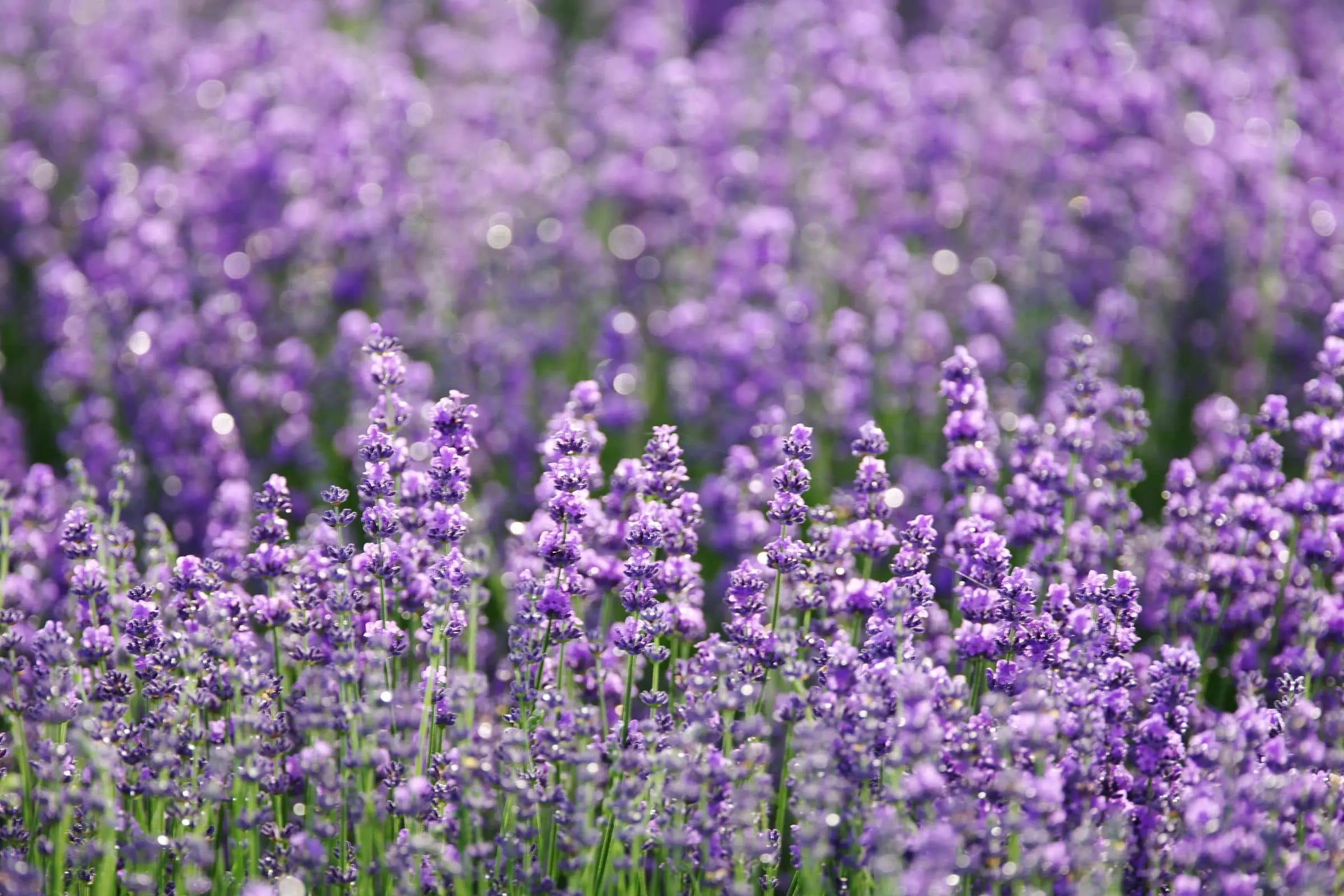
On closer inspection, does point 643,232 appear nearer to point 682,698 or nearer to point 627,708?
point 682,698

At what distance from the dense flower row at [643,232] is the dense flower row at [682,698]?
134cm

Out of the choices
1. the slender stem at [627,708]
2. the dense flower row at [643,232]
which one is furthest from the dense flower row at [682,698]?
the dense flower row at [643,232]

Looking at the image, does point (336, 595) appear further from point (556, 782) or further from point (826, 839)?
point (826, 839)

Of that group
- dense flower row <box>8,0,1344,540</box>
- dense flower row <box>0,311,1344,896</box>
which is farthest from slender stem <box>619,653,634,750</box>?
dense flower row <box>8,0,1344,540</box>

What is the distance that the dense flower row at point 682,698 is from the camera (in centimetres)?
248

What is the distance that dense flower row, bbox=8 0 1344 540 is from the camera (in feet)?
16.0

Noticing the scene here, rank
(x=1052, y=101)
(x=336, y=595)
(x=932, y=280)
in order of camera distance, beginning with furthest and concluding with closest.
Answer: (x=1052, y=101) → (x=932, y=280) → (x=336, y=595)

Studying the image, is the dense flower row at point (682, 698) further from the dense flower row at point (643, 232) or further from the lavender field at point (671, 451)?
the dense flower row at point (643, 232)

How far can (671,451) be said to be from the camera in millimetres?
2932

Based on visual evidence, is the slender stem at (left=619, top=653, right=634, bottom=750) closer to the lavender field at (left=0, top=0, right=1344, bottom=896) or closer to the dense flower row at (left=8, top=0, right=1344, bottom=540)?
the lavender field at (left=0, top=0, right=1344, bottom=896)

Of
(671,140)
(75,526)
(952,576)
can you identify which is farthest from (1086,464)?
(75,526)

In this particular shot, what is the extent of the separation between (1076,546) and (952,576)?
1.93 feet

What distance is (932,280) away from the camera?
5.61 m

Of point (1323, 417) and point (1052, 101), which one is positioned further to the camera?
point (1052, 101)
